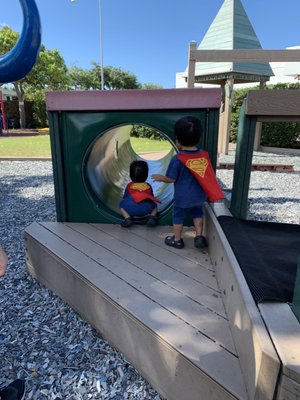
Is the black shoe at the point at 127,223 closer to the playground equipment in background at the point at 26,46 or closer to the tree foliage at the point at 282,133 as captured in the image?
the playground equipment in background at the point at 26,46

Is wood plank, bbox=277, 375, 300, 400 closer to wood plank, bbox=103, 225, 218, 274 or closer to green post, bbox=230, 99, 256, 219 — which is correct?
wood plank, bbox=103, 225, 218, 274

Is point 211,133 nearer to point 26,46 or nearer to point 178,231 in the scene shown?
point 178,231

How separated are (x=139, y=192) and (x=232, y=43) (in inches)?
353

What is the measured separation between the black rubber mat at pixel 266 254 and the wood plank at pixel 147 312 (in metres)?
0.32

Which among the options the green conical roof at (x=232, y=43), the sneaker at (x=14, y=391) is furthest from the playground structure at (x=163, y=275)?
the green conical roof at (x=232, y=43)

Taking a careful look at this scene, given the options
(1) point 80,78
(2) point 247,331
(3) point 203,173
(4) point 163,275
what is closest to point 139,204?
(3) point 203,173

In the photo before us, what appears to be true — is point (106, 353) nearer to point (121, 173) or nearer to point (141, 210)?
point (141, 210)

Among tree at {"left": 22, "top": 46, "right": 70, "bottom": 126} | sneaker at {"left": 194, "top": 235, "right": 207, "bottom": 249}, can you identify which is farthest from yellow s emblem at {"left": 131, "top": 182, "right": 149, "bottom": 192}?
tree at {"left": 22, "top": 46, "right": 70, "bottom": 126}

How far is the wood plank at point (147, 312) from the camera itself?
1.29 meters

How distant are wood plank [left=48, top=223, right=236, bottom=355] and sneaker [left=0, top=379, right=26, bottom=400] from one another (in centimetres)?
76

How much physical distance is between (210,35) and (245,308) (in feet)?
38.1

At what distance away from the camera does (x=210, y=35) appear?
11008mm

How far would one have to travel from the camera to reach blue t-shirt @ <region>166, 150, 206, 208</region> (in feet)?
7.85

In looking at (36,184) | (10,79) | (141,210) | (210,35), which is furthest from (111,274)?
(210,35)
